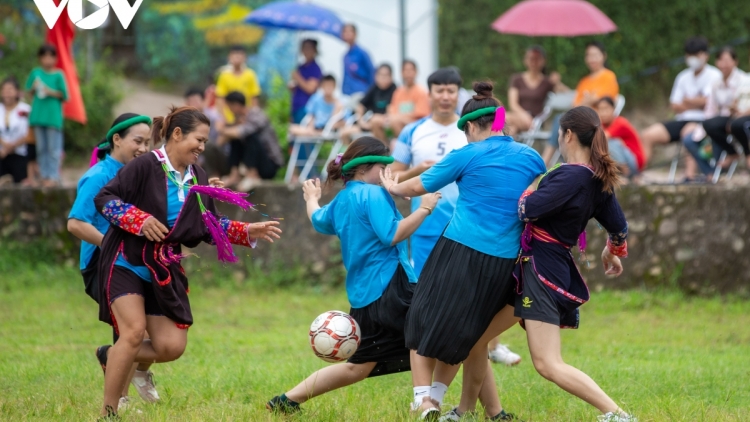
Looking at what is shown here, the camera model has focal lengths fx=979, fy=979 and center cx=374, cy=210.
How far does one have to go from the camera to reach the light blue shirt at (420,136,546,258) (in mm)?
5367

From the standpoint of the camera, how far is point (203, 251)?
39.2 ft

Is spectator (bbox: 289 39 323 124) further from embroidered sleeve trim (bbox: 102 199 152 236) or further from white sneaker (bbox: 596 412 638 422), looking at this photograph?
white sneaker (bbox: 596 412 638 422)

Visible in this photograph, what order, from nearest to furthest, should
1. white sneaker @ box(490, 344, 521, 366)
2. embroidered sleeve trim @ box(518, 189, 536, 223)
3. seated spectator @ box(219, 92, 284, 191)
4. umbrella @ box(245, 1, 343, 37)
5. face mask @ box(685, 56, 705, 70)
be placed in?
embroidered sleeve trim @ box(518, 189, 536, 223) → white sneaker @ box(490, 344, 521, 366) → face mask @ box(685, 56, 705, 70) → seated spectator @ box(219, 92, 284, 191) → umbrella @ box(245, 1, 343, 37)

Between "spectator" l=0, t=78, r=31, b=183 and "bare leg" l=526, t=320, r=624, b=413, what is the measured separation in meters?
10.0

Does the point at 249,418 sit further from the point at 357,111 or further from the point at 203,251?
the point at 357,111

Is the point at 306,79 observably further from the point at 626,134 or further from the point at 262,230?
the point at 262,230

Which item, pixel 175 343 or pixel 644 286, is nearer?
pixel 175 343

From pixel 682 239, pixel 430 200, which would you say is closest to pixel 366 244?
pixel 430 200

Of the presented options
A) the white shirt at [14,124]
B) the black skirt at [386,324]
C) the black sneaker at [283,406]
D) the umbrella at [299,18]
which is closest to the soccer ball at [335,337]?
the black skirt at [386,324]

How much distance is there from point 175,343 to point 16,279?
7173mm

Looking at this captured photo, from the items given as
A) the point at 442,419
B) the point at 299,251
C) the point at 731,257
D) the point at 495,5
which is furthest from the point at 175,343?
the point at 495,5

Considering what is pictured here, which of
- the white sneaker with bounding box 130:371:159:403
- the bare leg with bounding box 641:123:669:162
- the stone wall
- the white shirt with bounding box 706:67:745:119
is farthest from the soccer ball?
the white shirt with bounding box 706:67:745:119

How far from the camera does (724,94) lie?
11.4m

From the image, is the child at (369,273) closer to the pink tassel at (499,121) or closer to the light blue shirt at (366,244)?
the light blue shirt at (366,244)
